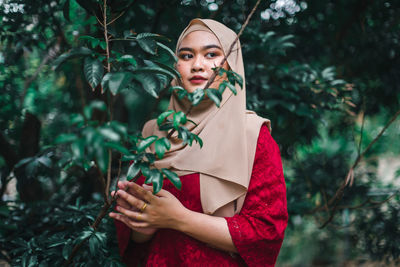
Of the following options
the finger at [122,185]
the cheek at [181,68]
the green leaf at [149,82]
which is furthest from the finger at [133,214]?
the cheek at [181,68]

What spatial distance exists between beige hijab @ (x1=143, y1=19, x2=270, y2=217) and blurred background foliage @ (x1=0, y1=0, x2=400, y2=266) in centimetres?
50

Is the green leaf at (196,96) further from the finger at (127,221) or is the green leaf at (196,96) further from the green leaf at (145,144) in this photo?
the finger at (127,221)

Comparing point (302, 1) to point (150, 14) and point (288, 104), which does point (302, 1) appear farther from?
point (150, 14)

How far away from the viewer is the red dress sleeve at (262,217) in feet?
4.00

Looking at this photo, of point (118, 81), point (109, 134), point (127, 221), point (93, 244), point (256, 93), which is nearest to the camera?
point (109, 134)

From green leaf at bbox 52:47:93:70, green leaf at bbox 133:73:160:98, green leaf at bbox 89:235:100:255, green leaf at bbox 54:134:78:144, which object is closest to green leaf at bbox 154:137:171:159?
green leaf at bbox 133:73:160:98

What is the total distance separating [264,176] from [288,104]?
3.75 feet

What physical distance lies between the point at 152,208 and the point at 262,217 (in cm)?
39

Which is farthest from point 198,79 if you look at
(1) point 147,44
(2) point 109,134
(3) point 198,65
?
(2) point 109,134

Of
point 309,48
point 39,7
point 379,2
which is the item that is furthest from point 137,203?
point 379,2

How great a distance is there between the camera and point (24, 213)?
200 centimetres

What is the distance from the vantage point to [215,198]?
49.2 inches

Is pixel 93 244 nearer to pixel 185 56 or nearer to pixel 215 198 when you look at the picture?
pixel 215 198

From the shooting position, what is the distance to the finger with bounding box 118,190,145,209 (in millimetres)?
1156
